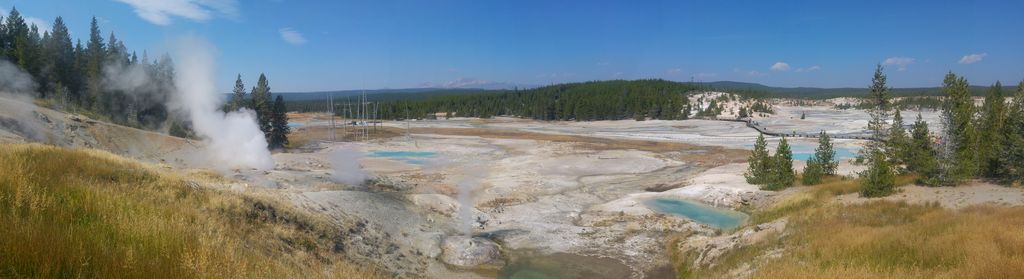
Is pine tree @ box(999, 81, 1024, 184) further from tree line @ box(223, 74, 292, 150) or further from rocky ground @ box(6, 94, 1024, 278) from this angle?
tree line @ box(223, 74, 292, 150)

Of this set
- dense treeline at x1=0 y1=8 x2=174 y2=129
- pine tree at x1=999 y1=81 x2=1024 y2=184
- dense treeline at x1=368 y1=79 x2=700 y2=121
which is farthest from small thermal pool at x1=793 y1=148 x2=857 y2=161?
dense treeline at x1=0 y1=8 x2=174 y2=129

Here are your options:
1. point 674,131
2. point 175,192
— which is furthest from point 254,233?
point 674,131

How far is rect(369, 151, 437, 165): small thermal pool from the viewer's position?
52519 mm

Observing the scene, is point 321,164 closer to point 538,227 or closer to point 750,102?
point 538,227

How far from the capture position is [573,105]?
12900 cm

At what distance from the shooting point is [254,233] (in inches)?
527

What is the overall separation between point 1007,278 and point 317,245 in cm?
1495

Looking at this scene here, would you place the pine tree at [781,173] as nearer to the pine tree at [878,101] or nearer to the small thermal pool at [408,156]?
the pine tree at [878,101]

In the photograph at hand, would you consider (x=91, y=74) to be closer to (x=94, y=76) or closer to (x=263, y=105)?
(x=94, y=76)

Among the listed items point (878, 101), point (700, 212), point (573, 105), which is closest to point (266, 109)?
point (700, 212)

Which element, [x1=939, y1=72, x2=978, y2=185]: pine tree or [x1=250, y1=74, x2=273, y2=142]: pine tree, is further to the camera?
[x1=250, y1=74, x2=273, y2=142]: pine tree

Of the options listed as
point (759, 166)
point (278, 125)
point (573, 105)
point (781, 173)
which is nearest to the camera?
point (781, 173)

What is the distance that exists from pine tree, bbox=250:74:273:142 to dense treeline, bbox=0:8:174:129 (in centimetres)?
1019

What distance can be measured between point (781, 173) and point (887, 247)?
21518 millimetres
